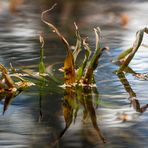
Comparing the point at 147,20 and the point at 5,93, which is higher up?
the point at 5,93

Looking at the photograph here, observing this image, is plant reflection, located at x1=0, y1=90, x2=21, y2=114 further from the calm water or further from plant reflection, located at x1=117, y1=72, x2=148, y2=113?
plant reflection, located at x1=117, y1=72, x2=148, y2=113

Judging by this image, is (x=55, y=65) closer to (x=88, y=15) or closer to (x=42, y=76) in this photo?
(x=42, y=76)

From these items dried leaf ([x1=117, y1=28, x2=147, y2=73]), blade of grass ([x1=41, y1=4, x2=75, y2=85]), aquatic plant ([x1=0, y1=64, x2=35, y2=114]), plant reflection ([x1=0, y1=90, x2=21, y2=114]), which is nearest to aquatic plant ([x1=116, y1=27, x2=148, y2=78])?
dried leaf ([x1=117, y1=28, x2=147, y2=73])

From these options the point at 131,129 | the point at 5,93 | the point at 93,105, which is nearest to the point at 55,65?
the point at 5,93

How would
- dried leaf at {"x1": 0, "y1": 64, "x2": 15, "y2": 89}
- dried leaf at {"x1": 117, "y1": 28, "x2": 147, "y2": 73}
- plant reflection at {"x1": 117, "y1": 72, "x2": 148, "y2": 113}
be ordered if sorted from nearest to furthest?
plant reflection at {"x1": 117, "y1": 72, "x2": 148, "y2": 113}, dried leaf at {"x1": 0, "y1": 64, "x2": 15, "y2": 89}, dried leaf at {"x1": 117, "y1": 28, "x2": 147, "y2": 73}

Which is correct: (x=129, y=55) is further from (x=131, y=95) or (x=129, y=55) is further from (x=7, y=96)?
(x=7, y=96)

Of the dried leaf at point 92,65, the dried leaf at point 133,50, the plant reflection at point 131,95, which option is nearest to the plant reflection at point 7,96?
the dried leaf at point 92,65
